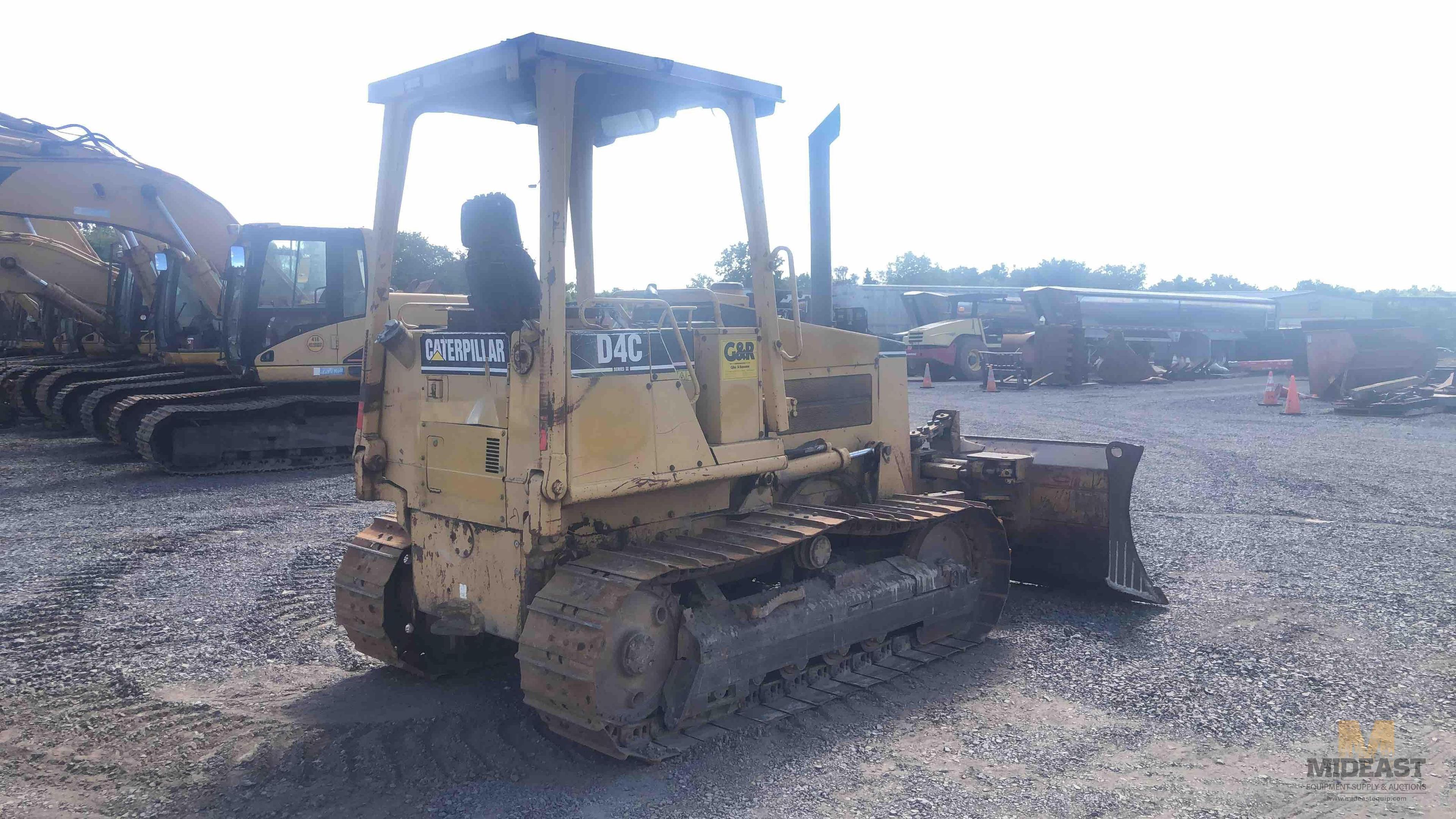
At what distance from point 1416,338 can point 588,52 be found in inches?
950

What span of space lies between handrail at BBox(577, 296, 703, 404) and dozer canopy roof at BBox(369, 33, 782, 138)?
98cm

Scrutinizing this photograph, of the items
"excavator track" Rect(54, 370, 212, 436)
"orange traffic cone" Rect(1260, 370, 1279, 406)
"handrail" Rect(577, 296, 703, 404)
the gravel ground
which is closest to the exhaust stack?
"handrail" Rect(577, 296, 703, 404)

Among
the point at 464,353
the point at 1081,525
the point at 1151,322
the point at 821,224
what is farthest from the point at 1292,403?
the point at 464,353

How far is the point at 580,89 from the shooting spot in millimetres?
5172

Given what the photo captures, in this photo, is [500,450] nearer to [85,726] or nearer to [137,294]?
[85,726]

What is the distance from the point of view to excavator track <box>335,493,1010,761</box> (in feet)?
14.0

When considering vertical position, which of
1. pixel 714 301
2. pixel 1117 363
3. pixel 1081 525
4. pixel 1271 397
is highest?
pixel 714 301

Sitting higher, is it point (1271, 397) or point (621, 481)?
point (621, 481)

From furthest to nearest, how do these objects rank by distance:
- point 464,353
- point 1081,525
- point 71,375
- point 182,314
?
point 71,375, point 182,314, point 1081,525, point 464,353

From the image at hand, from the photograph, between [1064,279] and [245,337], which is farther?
[1064,279]

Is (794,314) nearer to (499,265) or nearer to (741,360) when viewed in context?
(741,360)

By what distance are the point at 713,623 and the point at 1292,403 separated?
1906 centimetres

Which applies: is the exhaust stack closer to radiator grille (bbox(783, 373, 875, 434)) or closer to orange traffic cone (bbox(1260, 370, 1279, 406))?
radiator grille (bbox(783, 373, 875, 434))

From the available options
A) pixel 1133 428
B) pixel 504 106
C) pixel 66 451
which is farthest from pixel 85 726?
pixel 1133 428
